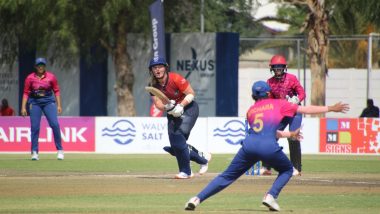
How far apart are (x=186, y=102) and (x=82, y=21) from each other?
2167 cm

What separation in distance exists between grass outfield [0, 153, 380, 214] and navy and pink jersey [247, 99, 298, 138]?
3.33ft

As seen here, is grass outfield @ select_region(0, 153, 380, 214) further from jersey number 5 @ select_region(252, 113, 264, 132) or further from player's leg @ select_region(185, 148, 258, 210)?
jersey number 5 @ select_region(252, 113, 264, 132)

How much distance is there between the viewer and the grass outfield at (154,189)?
44.4 ft

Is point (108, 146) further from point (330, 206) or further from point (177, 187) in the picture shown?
point (330, 206)

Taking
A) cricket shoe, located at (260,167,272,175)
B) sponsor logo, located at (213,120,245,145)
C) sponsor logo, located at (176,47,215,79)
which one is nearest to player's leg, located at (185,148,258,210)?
cricket shoe, located at (260,167,272,175)

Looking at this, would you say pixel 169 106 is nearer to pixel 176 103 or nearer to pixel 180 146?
pixel 176 103

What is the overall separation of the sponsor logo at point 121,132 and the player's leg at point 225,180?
55.2ft

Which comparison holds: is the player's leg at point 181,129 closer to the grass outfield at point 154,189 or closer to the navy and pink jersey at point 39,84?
the grass outfield at point 154,189

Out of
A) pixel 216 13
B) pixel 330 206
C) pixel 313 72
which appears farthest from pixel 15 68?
pixel 330 206

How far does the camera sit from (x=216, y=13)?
60969mm

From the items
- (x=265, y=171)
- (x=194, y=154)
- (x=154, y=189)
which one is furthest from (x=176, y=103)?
(x=265, y=171)

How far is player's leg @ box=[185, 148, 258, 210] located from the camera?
41.9 feet

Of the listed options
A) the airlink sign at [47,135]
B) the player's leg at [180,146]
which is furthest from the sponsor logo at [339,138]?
the player's leg at [180,146]

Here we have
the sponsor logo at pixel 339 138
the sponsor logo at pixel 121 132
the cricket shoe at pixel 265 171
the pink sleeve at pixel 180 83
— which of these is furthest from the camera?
the sponsor logo at pixel 339 138
